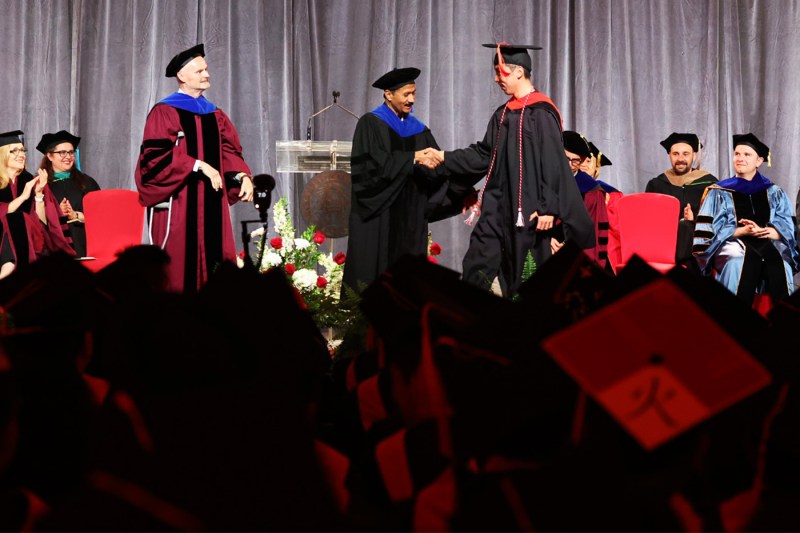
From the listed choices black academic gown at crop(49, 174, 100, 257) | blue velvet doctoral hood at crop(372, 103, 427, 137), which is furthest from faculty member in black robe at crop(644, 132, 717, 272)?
black academic gown at crop(49, 174, 100, 257)

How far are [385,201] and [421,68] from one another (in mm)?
4159

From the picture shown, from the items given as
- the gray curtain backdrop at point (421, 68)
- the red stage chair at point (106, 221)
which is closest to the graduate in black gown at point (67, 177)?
the gray curtain backdrop at point (421, 68)

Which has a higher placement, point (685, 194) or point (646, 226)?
point (685, 194)

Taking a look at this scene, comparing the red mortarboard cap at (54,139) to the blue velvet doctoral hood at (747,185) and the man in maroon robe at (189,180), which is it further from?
the blue velvet doctoral hood at (747,185)

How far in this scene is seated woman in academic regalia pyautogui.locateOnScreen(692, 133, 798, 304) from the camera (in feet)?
21.8

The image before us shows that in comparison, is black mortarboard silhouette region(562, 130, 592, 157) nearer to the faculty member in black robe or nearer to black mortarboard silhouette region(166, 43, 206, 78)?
the faculty member in black robe

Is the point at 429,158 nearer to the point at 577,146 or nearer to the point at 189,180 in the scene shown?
the point at 189,180

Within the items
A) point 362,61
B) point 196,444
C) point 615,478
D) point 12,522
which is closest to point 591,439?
point 615,478

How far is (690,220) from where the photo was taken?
852cm

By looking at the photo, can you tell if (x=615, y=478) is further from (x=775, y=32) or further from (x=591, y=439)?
(x=775, y=32)

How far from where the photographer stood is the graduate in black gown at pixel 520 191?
5.08 m

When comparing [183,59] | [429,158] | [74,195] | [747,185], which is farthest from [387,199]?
[74,195]

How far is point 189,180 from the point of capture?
529cm

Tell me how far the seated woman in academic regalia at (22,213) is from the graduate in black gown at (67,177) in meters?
1.03
